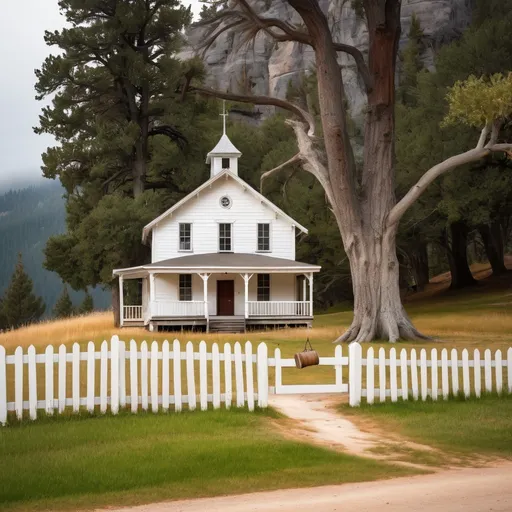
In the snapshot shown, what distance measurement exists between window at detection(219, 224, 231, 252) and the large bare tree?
13.5 m

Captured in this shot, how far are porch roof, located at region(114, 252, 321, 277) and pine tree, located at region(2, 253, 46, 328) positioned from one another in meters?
52.8

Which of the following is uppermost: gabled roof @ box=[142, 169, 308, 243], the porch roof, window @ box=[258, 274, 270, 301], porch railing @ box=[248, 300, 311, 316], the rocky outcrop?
the rocky outcrop

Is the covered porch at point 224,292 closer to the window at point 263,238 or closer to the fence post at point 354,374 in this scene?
the window at point 263,238

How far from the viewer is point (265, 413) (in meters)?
14.3

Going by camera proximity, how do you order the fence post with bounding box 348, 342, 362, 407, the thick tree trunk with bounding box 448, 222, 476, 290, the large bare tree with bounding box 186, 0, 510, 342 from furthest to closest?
the thick tree trunk with bounding box 448, 222, 476, 290
the large bare tree with bounding box 186, 0, 510, 342
the fence post with bounding box 348, 342, 362, 407

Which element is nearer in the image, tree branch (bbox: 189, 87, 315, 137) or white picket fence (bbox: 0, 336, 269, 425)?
white picket fence (bbox: 0, 336, 269, 425)

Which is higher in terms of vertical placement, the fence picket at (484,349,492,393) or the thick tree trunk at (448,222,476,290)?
the thick tree trunk at (448,222,476,290)

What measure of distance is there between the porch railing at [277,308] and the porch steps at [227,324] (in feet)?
4.12

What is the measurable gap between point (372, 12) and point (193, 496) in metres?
26.7

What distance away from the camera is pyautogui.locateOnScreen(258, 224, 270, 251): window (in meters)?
47.2

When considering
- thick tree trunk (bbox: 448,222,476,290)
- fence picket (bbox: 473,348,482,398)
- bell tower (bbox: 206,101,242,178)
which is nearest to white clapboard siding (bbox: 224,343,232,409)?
fence picket (bbox: 473,348,482,398)

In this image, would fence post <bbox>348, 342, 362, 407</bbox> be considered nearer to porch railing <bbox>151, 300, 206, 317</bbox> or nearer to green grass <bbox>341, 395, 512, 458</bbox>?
green grass <bbox>341, 395, 512, 458</bbox>

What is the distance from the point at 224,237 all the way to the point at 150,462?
36.4 metres

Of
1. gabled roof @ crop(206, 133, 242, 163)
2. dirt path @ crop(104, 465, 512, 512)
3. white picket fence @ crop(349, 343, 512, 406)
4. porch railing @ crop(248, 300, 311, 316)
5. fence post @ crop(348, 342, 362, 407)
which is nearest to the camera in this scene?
dirt path @ crop(104, 465, 512, 512)
